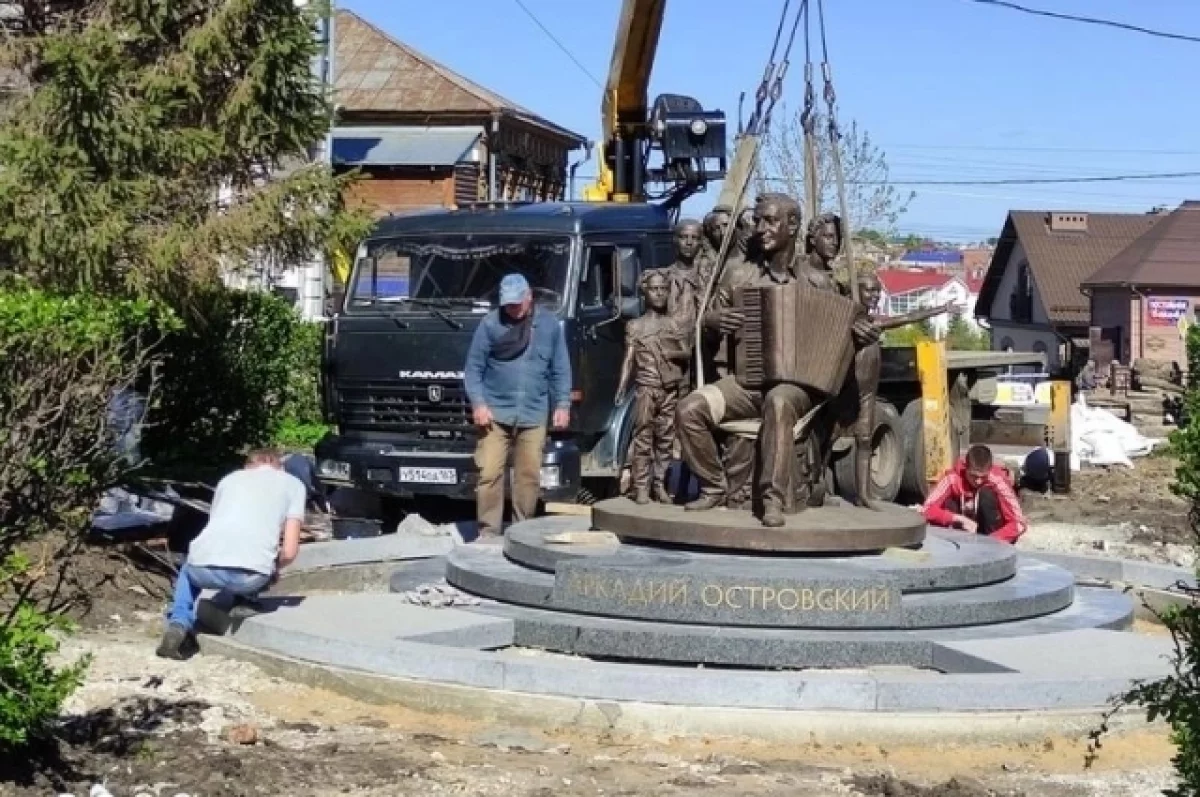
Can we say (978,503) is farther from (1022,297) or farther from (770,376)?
(1022,297)

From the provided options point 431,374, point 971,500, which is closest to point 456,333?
point 431,374

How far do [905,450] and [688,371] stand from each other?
703 cm

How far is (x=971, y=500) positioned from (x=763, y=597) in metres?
4.17

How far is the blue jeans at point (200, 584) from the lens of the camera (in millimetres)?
9328

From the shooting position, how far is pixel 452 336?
1467 centimetres

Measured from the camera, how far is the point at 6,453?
6418mm

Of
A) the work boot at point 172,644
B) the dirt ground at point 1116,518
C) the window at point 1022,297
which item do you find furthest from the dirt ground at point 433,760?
the window at point 1022,297

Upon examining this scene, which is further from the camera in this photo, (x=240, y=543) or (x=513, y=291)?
(x=513, y=291)

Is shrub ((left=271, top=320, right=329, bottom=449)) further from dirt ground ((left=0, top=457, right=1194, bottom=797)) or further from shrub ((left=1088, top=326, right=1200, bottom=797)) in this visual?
shrub ((left=1088, top=326, right=1200, bottom=797))

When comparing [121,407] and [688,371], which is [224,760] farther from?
[688,371]

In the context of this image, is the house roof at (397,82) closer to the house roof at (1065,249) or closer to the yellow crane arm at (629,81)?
the yellow crane arm at (629,81)

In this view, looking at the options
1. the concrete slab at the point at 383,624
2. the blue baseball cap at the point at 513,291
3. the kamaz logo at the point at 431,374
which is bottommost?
the concrete slab at the point at 383,624

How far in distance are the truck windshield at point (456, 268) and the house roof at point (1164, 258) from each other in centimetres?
4830

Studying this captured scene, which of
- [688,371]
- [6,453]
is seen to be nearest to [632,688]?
[6,453]
